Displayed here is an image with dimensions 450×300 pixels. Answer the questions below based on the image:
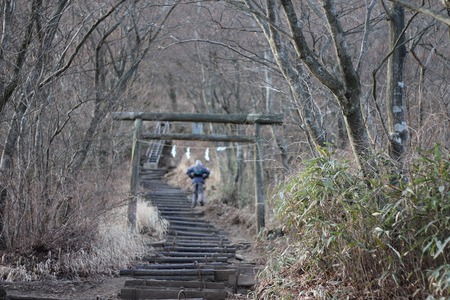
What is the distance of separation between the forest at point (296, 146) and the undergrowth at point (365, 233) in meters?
0.02

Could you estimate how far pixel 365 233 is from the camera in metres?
6.04

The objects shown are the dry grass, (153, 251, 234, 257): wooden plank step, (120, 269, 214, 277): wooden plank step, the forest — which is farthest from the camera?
(153, 251, 234, 257): wooden plank step

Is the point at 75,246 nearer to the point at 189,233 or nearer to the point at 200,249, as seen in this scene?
the point at 200,249

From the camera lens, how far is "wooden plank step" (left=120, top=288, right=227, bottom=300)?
7793 millimetres

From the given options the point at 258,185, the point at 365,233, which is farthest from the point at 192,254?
the point at 365,233

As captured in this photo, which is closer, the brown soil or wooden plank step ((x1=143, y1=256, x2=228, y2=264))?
the brown soil

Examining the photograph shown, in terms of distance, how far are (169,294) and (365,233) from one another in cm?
299

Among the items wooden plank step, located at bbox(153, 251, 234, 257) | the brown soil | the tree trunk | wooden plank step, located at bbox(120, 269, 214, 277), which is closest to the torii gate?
the brown soil

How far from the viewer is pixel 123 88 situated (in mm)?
14664

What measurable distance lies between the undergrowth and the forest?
18 millimetres

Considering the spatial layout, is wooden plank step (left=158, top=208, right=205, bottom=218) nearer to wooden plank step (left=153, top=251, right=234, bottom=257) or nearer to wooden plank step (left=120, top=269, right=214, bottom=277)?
wooden plank step (left=153, top=251, right=234, bottom=257)

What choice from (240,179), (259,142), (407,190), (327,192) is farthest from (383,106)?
(240,179)

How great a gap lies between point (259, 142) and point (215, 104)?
30.8 ft

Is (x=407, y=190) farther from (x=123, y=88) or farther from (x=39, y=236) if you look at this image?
(x=123, y=88)
